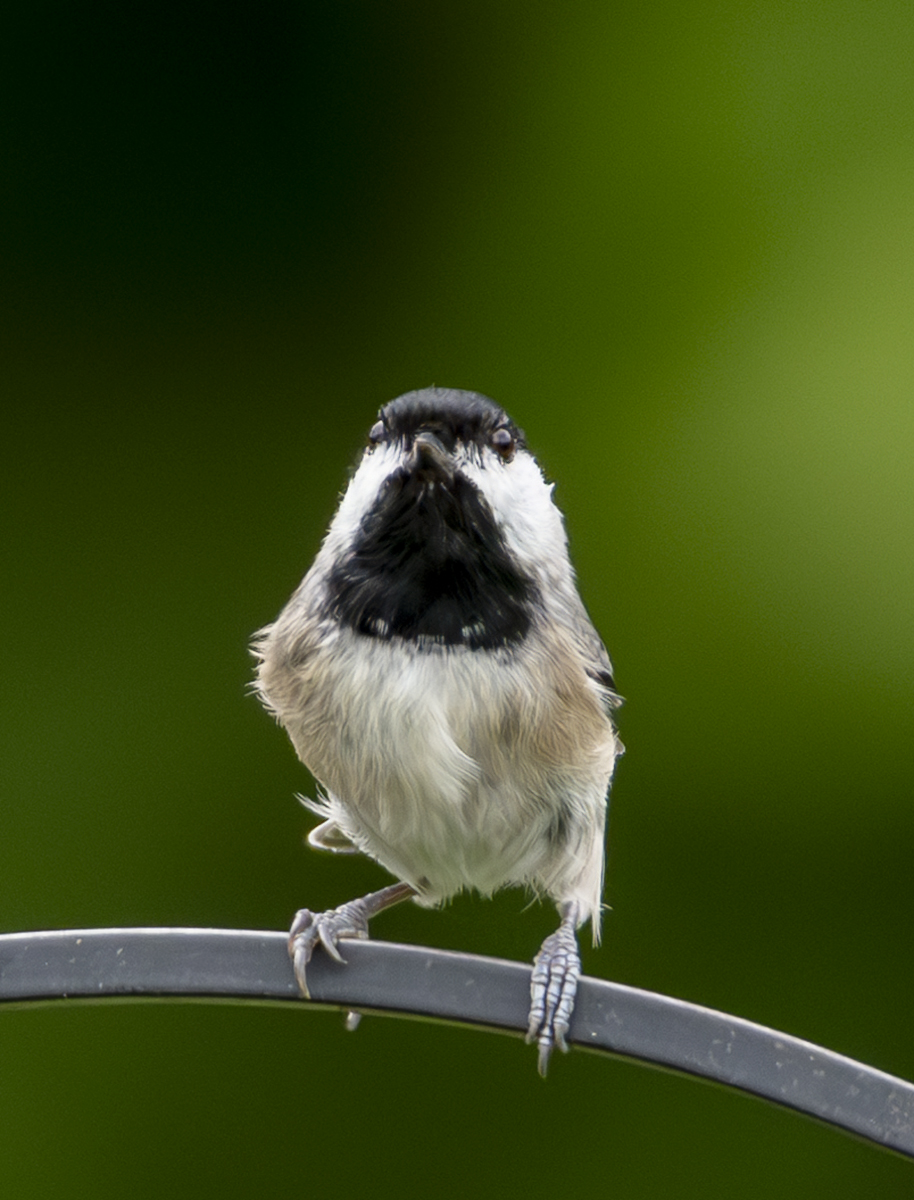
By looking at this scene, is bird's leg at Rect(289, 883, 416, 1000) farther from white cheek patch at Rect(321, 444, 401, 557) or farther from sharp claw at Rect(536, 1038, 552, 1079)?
Answer: white cheek patch at Rect(321, 444, 401, 557)

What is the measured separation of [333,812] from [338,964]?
0.44 meters

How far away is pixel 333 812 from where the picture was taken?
1.59 meters

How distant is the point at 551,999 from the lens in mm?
1249

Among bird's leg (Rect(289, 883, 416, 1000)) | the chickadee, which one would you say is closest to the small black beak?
the chickadee

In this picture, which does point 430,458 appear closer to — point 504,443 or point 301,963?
point 504,443

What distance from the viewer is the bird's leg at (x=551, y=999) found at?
1190 millimetres

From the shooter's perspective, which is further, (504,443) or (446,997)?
(504,443)

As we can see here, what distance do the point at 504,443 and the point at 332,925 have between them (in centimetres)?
47

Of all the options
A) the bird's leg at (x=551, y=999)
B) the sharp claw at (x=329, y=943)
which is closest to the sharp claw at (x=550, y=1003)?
the bird's leg at (x=551, y=999)

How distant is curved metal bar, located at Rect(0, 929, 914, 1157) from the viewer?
3.36 ft

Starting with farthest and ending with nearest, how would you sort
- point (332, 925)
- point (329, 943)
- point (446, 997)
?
point (332, 925)
point (329, 943)
point (446, 997)

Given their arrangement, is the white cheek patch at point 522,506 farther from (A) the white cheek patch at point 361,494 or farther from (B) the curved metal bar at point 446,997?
(B) the curved metal bar at point 446,997

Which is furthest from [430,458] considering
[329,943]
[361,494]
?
[329,943]

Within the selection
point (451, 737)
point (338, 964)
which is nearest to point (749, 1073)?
point (338, 964)
